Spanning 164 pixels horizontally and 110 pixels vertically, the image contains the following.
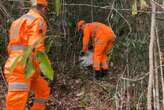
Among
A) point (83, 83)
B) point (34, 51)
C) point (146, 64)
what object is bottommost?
point (83, 83)

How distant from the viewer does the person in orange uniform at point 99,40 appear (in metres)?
9.87

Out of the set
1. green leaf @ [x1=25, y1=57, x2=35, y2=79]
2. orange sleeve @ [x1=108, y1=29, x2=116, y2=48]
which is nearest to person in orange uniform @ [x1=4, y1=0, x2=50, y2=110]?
green leaf @ [x1=25, y1=57, x2=35, y2=79]

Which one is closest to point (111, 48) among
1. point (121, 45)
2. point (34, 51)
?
point (121, 45)

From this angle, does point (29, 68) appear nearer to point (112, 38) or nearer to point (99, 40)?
point (112, 38)

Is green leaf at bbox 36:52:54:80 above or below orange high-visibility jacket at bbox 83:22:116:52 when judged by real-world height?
above

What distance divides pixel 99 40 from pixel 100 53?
0.98 feet

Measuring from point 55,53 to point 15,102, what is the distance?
4.48m

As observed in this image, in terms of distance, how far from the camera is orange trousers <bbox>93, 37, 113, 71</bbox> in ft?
33.1

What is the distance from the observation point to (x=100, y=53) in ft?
33.4

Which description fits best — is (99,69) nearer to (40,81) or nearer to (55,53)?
(55,53)

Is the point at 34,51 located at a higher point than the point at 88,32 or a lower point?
higher

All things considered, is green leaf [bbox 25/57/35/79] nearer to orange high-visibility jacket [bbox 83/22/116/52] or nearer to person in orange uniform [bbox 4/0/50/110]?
person in orange uniform [bbox 4/0/50/110]

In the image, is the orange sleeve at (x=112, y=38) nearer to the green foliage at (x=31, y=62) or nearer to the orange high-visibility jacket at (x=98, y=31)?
the orange high-visibility jacket at (x=98, y=31)

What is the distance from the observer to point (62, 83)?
9180 mm
